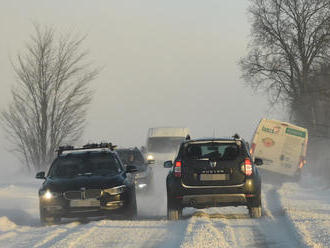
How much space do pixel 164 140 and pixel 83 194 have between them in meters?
21.6

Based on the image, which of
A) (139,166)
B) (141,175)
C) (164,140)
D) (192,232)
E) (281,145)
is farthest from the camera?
(164,140)

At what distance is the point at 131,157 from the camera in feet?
74.2

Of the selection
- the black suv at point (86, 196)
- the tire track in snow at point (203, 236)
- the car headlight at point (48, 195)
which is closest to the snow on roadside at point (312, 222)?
the tire track in snow at point (203, 236)

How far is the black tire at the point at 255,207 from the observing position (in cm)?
1410

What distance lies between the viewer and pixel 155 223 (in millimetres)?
13367

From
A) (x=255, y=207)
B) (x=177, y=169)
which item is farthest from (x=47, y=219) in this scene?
(x=255, y=207)

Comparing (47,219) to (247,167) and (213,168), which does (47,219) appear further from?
(247,167)

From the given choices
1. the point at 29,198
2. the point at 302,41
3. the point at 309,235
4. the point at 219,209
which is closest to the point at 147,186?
the point at 29,198

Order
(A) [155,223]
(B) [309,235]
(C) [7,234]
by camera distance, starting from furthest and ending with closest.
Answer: (A) [155,223], (C) [7,234], (B) [309,235]

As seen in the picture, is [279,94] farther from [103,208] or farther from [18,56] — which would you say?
[103,208]

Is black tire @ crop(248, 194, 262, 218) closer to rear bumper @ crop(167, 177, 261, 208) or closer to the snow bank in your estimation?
rear bumper @ crop(167, 177, 261, 208)

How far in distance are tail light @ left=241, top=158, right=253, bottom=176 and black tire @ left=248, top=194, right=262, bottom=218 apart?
0.52 m

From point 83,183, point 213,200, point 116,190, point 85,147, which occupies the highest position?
point 85,147

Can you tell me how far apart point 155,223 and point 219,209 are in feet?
14.0
